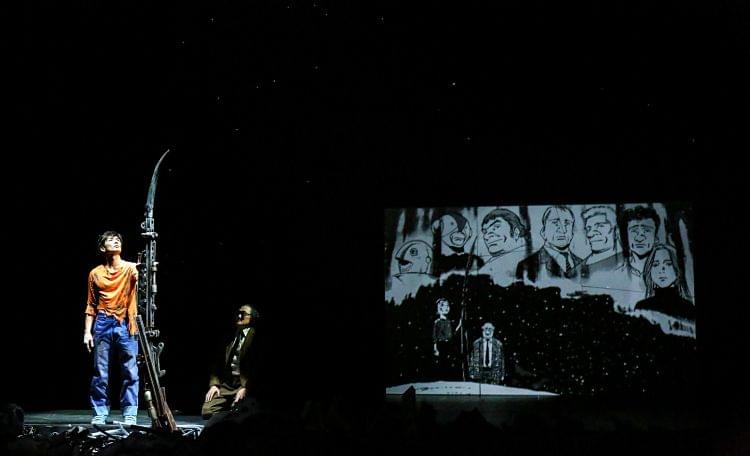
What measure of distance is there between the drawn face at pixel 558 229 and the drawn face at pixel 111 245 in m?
3.11

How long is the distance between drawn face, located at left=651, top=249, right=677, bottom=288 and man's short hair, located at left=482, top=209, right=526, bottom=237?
3.27ft

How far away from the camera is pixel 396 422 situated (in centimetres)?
92

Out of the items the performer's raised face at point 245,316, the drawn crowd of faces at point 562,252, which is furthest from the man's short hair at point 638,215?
the performer's raised face at point 245,316

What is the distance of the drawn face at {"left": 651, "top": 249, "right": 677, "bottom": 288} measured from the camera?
6.01 meters

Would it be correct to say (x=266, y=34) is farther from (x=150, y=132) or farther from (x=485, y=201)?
(x=485, y=201)

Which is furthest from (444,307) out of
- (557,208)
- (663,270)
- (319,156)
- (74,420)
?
(74,420)

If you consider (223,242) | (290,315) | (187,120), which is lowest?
(290,315)

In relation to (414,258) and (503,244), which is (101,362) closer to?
(414,258)

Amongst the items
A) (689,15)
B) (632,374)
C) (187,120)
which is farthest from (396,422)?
(632,374)

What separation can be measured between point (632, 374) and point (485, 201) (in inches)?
65.9

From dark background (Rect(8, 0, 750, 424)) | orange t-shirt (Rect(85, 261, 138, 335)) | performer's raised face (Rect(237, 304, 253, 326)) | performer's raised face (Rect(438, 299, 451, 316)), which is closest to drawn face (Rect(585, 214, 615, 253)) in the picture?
dark background (Rect(8, 0, 750, 424))

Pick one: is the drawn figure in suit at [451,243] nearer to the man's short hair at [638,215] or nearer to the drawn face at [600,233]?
the drawn face at [600,233]

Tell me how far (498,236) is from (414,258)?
2.21 feet

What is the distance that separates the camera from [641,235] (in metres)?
6.08
